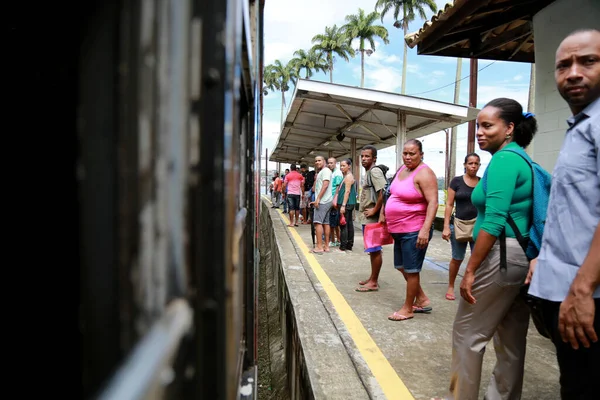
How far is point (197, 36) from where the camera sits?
21.5 inches

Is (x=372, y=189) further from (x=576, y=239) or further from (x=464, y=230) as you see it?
(x=576, y=239)

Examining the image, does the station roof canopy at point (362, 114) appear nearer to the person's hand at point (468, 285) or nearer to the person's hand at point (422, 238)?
the person's hand at point (422, 238)

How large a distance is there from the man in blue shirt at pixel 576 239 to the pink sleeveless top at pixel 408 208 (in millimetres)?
2149

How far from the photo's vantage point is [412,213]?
12.3ft

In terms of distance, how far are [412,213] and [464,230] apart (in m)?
0.75

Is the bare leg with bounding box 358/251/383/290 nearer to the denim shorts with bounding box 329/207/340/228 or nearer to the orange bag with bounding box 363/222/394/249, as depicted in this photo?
the orange bag with bounding box 363/222/394/249

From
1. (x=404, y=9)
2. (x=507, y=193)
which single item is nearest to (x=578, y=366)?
(x=507, y=193)

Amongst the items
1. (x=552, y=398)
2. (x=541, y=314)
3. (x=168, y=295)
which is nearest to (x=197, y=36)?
(x=168, y=295)

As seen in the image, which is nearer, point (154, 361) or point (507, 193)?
point (154, 361)

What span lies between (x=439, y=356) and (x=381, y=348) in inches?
16.5

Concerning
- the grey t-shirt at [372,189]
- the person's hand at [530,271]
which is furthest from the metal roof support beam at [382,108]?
the person's hand at [530,271]

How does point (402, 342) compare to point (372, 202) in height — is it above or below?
below

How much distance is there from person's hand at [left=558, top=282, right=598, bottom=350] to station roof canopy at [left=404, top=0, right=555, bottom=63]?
126 inches

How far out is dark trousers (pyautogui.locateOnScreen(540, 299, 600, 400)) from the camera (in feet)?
4.44
